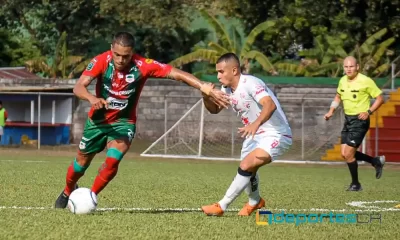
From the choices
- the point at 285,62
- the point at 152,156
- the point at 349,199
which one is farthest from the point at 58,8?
the point at 349,199

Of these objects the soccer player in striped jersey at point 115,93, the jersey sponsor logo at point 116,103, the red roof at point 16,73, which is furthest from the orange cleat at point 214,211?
the red roof at point 16,73

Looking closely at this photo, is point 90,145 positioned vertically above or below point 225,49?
below

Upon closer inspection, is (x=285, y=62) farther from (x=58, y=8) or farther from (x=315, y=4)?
(x=58, y=8)

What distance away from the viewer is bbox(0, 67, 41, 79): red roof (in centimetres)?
3578

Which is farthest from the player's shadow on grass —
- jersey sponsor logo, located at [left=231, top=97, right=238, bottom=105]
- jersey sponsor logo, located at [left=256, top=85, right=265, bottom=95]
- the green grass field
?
jersey sponsor logo, located at [left=256, top=85, right=265, bottom=95]

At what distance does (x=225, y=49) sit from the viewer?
116 feet

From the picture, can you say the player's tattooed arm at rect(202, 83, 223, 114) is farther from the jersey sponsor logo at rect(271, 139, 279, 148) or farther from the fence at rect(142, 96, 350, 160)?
the fence at rect(142, 96, 350, 160)

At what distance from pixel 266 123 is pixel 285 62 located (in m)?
26.0

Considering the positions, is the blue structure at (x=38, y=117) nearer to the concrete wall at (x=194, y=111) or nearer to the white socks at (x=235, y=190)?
the concrete wall at (x=194, y=111)

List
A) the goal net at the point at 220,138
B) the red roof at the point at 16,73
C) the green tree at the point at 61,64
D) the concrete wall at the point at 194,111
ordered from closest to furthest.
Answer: the goal net at the point at 220,138, the concrete wall at the point at 194,111, the red roof at the point at 16,73, the green tree at the point at 61,64

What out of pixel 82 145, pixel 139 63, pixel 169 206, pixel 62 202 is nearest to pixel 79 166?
pixel 82 145

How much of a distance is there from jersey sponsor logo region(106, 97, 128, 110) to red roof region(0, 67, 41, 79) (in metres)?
25.8

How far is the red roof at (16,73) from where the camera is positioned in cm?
3578

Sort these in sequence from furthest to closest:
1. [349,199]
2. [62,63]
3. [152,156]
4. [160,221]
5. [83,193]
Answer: [62,63], [152,156], [349,199], [83,193], [160,221]
